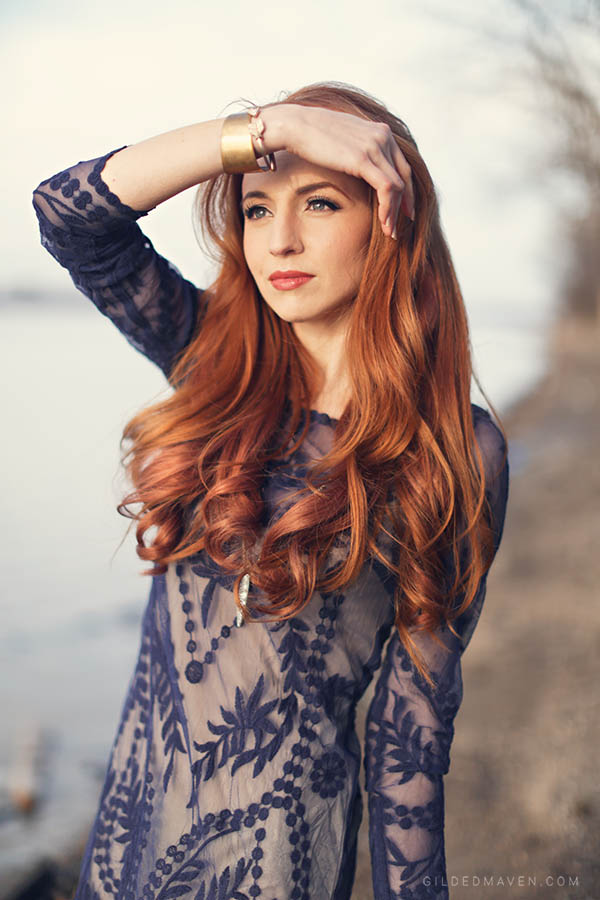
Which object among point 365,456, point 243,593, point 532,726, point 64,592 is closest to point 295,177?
point 365,456

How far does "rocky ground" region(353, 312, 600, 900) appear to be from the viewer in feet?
10.2

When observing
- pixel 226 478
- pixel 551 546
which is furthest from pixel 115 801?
pixel 551 546

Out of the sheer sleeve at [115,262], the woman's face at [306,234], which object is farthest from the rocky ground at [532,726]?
the woman's face at [306,234]

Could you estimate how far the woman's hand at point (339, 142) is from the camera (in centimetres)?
157

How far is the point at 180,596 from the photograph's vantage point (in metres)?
1.72

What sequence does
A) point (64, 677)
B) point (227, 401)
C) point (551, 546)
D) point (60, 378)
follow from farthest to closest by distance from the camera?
point (60, 378)
point (551, 546)
point (64, 677)
point (227, 401)

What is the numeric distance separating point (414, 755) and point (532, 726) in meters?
2.63

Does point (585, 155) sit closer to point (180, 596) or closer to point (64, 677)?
point (64, 677)

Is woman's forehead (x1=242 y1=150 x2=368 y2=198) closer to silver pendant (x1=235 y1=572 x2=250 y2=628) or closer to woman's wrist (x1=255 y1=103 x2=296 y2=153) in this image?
woman's wrist (x1=255 y1=103 x2=296 y2=153)

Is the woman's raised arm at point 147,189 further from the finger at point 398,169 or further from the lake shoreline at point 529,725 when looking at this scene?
the lake shoreline at point 529,725

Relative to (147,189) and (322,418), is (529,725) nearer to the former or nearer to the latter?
(322,418)

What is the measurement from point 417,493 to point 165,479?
536 millimetres

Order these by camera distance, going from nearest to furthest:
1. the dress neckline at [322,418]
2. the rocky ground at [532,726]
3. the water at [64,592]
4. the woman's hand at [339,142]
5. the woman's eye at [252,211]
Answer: the woman's hand at [339,142] → the woman's eye at [252,211] → the dress neckline at [322,418] → the rocky ground at [532,726] → the water at [64,592]

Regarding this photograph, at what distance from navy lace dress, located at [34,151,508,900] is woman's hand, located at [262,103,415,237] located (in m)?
0.36
